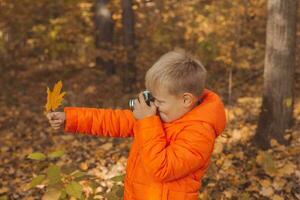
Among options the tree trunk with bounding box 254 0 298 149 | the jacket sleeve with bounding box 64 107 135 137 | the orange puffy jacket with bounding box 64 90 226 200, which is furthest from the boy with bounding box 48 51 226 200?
the tree trunk with bounding box 254 0 298 149

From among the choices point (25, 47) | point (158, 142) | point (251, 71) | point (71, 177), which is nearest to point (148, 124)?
point (158, 142)

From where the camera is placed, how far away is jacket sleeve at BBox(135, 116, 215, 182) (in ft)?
7.48

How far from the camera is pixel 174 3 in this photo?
39.0 ft

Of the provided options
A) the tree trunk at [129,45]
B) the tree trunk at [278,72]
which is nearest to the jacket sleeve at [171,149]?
the tree trunk at [278,72]

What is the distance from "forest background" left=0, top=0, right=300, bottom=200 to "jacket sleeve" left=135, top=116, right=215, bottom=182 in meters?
1.94

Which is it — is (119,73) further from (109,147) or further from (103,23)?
(109,147)

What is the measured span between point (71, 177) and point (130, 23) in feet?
20.4

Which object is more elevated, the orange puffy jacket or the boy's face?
the boy's face

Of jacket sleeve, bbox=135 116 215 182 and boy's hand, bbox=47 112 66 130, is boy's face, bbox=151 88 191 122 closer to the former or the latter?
jacket sleeve, bbox=135 116 215 182

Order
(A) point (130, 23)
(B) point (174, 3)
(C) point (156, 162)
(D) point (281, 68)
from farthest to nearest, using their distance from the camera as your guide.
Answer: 1. (B) point (174, 3)
2. (A) point (130, 23)
3. (D) point (281, 68)
4. (C) point (156, 162)

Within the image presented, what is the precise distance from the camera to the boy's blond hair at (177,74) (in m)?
2.25

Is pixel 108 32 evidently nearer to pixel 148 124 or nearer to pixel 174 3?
pixel 174 3

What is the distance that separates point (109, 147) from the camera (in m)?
6.38

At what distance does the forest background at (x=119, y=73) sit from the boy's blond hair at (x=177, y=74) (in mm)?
2106
